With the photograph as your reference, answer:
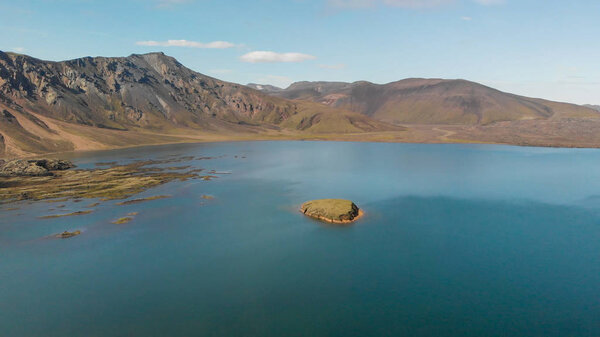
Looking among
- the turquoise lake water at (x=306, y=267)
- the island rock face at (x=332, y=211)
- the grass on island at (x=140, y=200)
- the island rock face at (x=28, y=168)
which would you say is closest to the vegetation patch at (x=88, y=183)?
the grass on island at (x=140, y=200)

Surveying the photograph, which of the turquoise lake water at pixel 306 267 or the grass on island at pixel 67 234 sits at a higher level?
the turquoise lake water at pixel 306 267

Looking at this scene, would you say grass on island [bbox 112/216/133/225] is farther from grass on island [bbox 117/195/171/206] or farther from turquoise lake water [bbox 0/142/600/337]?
grass on island [bbox 117/195/171/206]

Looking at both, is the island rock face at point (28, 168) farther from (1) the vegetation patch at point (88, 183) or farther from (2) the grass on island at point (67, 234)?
(2) the grass on island at point (67, 234)

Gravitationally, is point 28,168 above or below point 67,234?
above

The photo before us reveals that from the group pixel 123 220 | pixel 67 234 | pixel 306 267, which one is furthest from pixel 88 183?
pixel 306 267

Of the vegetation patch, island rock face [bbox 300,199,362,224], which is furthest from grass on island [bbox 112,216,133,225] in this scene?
island rock face [bbox 300,199,362,224]

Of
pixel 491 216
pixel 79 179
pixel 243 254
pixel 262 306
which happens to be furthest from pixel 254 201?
pixel 79 179

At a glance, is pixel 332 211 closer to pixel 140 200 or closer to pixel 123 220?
pixel 123 220
